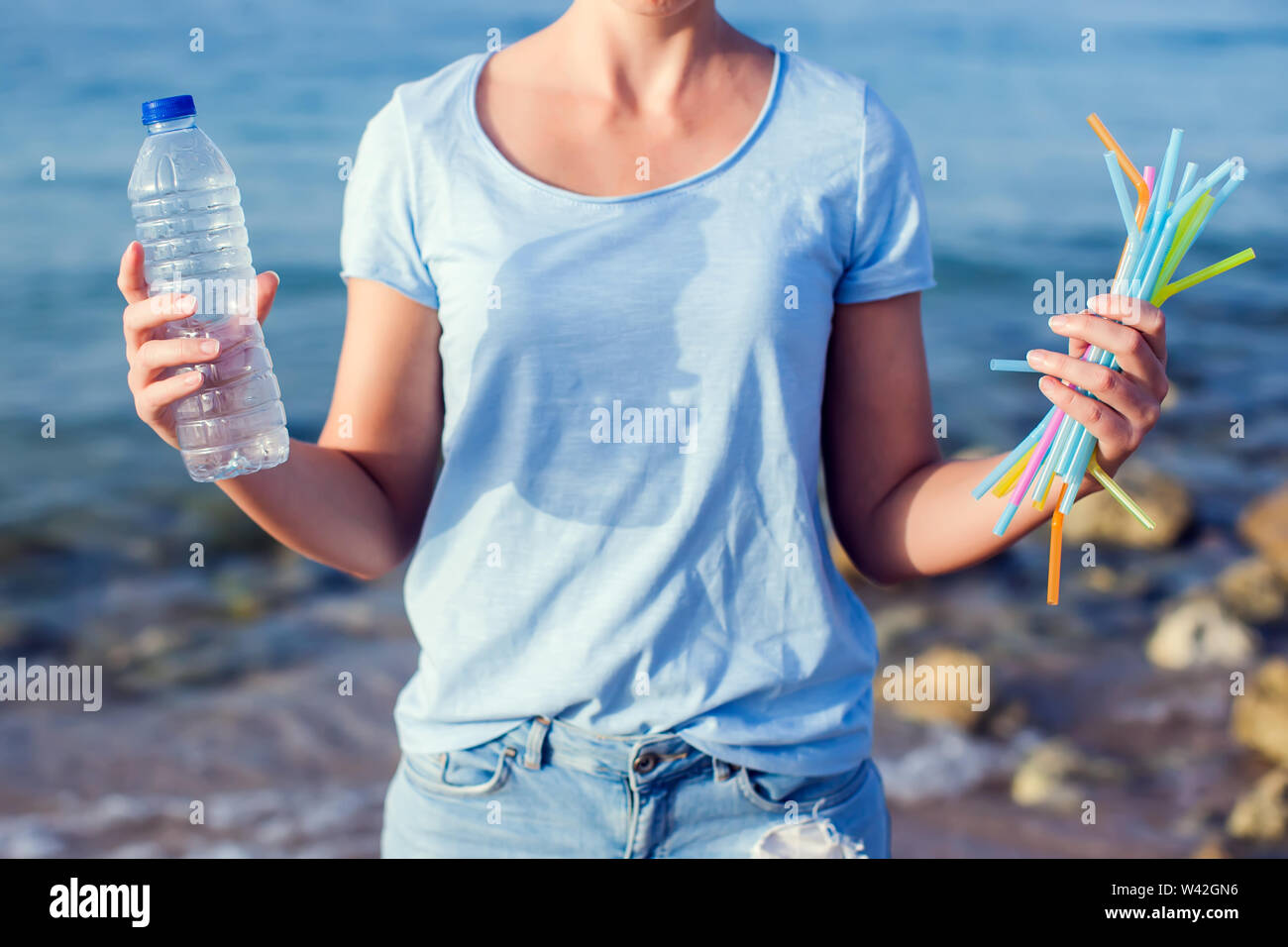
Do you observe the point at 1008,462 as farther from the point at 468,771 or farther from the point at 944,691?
the point at 944,691

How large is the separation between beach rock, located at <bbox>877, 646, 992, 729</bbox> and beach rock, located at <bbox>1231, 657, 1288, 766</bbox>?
103 centimetres

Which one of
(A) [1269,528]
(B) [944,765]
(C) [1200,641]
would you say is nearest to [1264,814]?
(B) [944,765]

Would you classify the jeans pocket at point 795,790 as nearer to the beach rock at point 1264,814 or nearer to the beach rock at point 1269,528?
the beach rock at point 1264,814

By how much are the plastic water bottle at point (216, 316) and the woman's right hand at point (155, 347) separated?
42 millimetres

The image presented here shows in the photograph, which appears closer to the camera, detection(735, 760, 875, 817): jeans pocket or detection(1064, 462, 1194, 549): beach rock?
detection(735, 760, 875, 817): jeans pocket

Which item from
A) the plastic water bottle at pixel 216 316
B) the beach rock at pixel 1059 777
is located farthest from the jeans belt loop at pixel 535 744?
the beach rock at pixel 1059 777

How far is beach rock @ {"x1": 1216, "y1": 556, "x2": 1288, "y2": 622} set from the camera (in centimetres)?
590

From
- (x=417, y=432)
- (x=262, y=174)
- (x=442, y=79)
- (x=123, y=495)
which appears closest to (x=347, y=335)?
(x=417, y=432)

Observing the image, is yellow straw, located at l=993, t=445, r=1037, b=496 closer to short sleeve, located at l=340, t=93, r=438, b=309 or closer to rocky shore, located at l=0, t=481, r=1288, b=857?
short sleeve, located at l=340, t=93, r=438, b=309

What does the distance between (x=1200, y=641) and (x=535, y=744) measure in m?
4.83

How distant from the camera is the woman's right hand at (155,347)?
1.41 m

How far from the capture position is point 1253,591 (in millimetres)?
6062

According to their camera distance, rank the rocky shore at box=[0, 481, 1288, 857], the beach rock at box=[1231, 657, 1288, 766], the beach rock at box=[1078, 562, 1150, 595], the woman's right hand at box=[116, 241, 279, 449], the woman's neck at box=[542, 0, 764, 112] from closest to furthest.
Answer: the woman's right hand at box=[116, 241, 279, 449] < the woman's neck at box=[542, 0, 764, 112] < the rocky shore at box=[0, 481, 1288, 857] < the beach rock at box=[1231, 657, 1288, 766] < the beach rock at box=[1078, 562, 1150, 595]

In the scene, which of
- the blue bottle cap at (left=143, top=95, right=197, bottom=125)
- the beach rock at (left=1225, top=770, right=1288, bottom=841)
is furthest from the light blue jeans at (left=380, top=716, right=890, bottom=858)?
the beach rock at (left=1225, top=770, right=1288, bottom=841)
